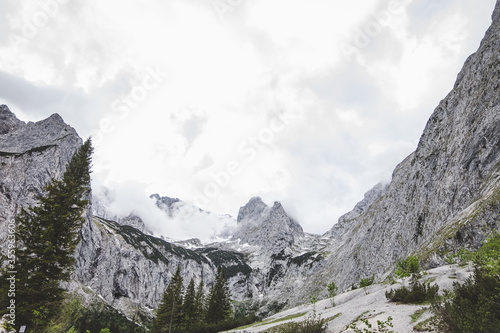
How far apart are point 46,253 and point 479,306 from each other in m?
28.1

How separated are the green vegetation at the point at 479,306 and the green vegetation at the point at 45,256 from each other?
78.9 ft

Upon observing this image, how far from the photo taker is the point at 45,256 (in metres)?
21.6

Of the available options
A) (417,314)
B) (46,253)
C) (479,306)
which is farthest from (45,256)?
(479,306)

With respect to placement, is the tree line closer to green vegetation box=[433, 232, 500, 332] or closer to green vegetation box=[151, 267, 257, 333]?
green vegetation box=[151, 267, 257, 333]

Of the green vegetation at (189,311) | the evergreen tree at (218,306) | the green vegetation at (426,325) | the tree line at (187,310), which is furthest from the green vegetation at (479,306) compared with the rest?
the evergreen tree at (218,306)

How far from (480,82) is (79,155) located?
101335mm

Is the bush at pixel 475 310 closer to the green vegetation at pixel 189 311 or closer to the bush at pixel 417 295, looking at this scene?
the bush at pixel 417 295

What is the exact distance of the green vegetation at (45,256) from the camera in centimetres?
1984

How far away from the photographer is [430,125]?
10675cm

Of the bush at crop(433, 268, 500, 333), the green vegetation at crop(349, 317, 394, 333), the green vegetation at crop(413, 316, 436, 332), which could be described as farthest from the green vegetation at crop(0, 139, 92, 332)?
the bush at crop(433, 268, 500, 333)

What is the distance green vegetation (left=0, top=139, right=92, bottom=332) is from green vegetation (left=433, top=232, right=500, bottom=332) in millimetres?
24049

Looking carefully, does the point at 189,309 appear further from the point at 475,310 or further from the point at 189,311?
the point at 475,310

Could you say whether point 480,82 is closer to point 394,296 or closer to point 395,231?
point 395,231

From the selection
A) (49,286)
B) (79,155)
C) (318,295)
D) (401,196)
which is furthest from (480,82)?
(318,295)
